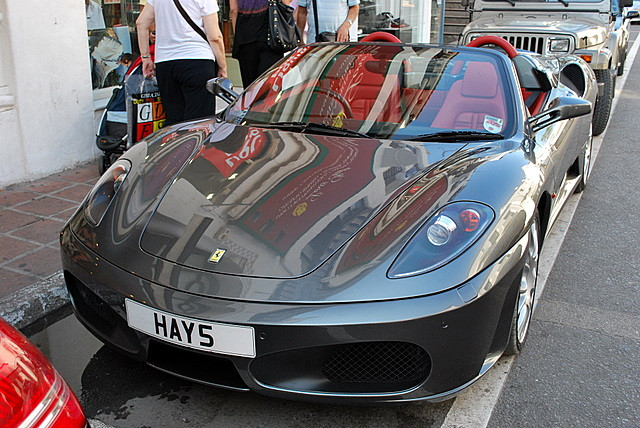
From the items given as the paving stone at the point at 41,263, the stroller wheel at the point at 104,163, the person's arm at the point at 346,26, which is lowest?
the paving stone at the point at 41,263

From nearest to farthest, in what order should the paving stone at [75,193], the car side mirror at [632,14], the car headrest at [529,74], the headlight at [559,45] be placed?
the car headrest at [529,74] → the paving stone at [75,193] → the headlight at [559,45] → the car side mirror at [632,14]

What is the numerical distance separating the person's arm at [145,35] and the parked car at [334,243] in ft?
6.35

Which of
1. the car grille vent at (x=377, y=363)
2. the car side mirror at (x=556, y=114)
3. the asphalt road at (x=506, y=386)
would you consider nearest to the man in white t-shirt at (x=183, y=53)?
the asphalt road at (x=506, y=386)

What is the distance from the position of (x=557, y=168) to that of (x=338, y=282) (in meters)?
1.92

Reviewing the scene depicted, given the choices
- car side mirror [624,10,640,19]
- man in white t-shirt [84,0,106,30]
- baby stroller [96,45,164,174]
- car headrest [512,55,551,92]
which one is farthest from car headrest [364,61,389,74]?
car side mirror [624,10,640,19]

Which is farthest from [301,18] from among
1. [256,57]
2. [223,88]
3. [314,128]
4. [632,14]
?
[632,14]

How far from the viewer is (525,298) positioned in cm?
291

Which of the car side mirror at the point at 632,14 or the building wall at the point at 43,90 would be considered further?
the car side mirror at the point at 632,14

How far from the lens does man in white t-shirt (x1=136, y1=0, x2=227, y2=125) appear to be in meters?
4.93

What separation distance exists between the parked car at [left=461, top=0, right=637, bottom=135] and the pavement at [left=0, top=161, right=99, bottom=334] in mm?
4686

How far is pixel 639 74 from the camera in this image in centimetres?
1296

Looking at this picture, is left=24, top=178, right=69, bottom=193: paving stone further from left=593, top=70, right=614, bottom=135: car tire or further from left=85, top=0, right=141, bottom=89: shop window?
left=593, top=70, right=614, bottom=135: car tire

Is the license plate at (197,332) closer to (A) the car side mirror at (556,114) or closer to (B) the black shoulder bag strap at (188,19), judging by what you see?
(A) the car side mirror at (556,114)

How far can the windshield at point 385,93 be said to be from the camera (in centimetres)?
329
